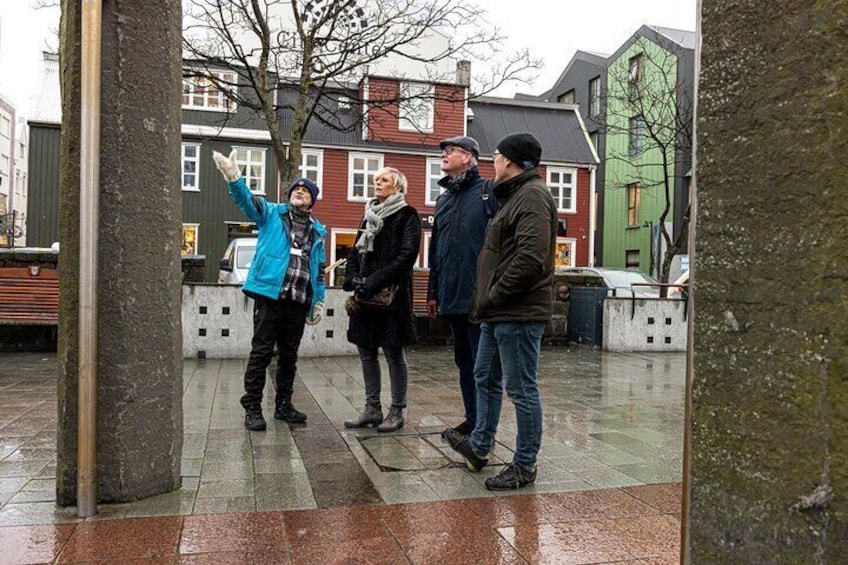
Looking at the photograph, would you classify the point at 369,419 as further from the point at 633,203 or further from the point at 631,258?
the point at 633,203

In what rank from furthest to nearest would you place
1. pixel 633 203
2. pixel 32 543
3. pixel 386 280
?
pixel 633 203
pixel 386 280
pixel 32 543

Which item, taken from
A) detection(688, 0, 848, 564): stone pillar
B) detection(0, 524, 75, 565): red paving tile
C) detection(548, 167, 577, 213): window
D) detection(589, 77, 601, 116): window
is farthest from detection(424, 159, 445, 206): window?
detection(688, 0, 848, 564): stone pillar

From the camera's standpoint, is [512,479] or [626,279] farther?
[626,279]

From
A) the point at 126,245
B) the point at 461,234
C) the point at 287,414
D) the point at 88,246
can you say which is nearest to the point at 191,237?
the point at 287,414

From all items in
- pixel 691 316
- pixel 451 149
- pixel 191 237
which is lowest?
pixel 691 316

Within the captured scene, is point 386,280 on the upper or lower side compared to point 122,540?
upper

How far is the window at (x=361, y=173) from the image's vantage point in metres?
31.1

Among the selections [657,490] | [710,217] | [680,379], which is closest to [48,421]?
[657,490]

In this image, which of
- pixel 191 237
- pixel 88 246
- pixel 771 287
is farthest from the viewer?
pixel 191 237

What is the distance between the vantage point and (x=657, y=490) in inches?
161

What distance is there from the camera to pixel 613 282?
17125mm

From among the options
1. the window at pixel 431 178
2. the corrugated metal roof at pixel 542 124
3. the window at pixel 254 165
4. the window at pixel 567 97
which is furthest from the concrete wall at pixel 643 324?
the window at pixel 567 97

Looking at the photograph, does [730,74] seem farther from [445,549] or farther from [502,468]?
[502,468]

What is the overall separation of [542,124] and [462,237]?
99.2ft
